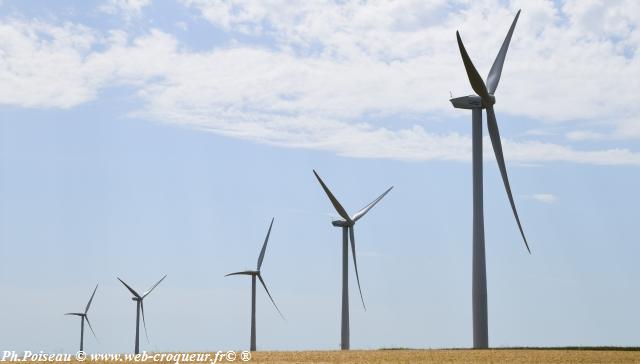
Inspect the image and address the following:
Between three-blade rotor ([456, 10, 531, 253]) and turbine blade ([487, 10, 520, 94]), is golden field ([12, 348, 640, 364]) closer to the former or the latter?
three-blade rotor ([456, 10, 531, 253])

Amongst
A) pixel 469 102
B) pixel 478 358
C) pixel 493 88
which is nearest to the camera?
pixel 478 358

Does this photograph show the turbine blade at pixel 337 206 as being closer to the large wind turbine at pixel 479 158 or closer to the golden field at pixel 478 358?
the large wind turbine at pixel 479 158

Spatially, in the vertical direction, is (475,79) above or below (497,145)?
above

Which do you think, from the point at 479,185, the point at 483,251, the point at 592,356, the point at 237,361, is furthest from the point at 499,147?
the point at 237,361

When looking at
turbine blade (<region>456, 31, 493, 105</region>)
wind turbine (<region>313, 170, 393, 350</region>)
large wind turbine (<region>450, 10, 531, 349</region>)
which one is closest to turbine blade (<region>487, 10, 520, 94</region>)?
large wind turbine (<region>450, 10, 531, 349</region>)

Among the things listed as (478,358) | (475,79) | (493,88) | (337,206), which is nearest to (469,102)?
(475,79)

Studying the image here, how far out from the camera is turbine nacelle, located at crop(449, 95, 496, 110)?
2712 inches

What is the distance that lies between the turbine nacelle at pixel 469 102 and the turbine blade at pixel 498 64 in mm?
2637

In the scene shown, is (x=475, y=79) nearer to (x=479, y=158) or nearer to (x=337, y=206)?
(x=479, y=158)

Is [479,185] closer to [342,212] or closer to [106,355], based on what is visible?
[106,355]

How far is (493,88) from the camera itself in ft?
235

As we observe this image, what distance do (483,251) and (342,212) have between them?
34384 mm

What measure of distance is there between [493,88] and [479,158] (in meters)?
8.36

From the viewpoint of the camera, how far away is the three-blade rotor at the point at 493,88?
6512cm
